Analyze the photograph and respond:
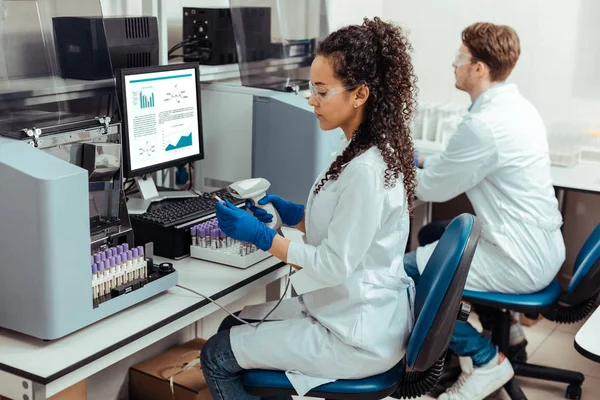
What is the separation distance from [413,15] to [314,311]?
2459 mm

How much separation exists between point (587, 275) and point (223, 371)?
1239mm

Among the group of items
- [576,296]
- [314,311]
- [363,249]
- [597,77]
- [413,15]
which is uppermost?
[413,15]

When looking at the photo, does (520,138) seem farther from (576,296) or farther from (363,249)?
(363,249)

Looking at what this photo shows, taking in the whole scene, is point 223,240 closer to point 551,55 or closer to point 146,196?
point 146,196

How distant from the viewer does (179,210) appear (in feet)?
7.01

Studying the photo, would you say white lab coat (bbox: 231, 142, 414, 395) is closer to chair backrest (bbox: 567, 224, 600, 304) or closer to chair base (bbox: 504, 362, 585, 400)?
chair backrest (bbox: 567, 224, 600, 304)

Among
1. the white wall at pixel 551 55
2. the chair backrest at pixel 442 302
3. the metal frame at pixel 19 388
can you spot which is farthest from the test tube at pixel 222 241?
the white wall at pixel 551 55

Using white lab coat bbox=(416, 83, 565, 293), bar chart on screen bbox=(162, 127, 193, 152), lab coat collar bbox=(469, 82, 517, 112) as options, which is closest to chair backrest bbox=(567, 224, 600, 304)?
white lab coat bbox=(416, 83, 565, 293)

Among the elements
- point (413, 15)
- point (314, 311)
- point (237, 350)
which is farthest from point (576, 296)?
point (413, 15)

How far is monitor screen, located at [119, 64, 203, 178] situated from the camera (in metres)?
2.12

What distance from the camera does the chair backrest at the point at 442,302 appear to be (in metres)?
1.70

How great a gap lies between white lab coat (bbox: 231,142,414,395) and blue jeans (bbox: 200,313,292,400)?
0.02m

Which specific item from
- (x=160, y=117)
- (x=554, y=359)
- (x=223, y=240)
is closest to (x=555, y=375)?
(x=554, y=359)

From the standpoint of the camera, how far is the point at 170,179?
2699mm
